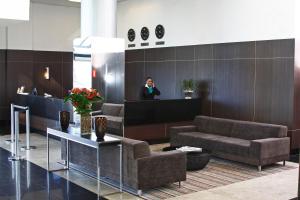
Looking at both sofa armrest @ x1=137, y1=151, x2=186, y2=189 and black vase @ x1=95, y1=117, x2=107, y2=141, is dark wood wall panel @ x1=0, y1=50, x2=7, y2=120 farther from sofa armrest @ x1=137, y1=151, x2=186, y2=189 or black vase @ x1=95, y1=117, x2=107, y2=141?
sofa armrest @ x1=137, y1=151, x2=186, y2=189

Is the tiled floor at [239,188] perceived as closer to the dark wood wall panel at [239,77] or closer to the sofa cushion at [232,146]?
the sofa cushion at [232,146]

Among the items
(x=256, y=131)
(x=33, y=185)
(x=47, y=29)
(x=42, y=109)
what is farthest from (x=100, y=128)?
(x=47, y=29)

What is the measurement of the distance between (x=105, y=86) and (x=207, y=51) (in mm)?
3238

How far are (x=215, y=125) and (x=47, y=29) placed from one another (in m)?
7.11

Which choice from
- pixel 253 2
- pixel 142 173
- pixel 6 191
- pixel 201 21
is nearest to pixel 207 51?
pixel 201 21

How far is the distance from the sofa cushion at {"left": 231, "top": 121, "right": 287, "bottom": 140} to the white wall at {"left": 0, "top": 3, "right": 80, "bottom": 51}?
747 cm

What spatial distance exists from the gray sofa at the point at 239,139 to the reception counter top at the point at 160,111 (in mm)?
900

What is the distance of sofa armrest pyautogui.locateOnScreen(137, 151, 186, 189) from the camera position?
524 cm

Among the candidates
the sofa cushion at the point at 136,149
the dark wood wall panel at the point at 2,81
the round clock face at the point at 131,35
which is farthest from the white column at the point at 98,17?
the dark wood wall panel at the point at 2,81

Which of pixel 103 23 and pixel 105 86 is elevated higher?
pixel 103 23

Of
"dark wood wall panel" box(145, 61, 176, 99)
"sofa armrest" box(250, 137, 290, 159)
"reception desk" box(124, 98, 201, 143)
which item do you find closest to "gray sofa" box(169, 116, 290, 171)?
"sofa armrest" box(250, 137, 290, 159)

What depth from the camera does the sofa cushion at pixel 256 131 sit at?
23.7 feet

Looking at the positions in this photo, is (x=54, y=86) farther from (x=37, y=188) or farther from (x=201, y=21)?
(x=37, y=188)

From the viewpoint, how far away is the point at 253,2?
341 inches
